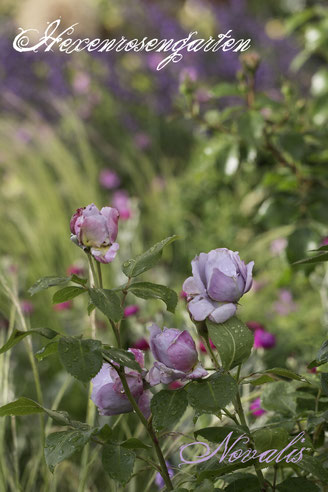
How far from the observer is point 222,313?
0.59m

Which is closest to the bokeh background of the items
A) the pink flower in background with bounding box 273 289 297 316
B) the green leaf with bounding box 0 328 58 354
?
the pink flower in background with bounding box 273 289 297 316

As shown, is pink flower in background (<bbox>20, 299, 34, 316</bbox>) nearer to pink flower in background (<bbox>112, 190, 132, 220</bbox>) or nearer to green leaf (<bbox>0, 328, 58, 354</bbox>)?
pink flower in background (<bbox>112, 190, 132, 220</bbox>)

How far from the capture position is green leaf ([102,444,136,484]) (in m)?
0.56

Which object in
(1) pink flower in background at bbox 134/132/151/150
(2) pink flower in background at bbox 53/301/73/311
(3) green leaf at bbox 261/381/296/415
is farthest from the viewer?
(1) pink flower in background at bbox 134/132/151/150

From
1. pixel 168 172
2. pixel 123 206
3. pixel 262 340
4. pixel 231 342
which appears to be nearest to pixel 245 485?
pixel 231 342

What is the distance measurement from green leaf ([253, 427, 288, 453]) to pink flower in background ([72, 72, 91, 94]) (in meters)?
3.58

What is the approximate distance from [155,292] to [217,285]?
0.06 metres

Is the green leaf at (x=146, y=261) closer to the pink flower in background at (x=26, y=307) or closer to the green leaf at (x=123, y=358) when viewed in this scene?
the green leaf at (x=123, y=358)

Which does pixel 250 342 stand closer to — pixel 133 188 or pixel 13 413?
pixel 13 413

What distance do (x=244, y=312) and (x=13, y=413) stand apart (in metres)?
1.41

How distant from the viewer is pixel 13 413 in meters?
0.59

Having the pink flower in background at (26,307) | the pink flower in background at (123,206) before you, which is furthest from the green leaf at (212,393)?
the pink flower in background at (123,206)

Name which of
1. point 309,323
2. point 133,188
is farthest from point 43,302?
point 133,188

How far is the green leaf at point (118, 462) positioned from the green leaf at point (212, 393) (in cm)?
8
